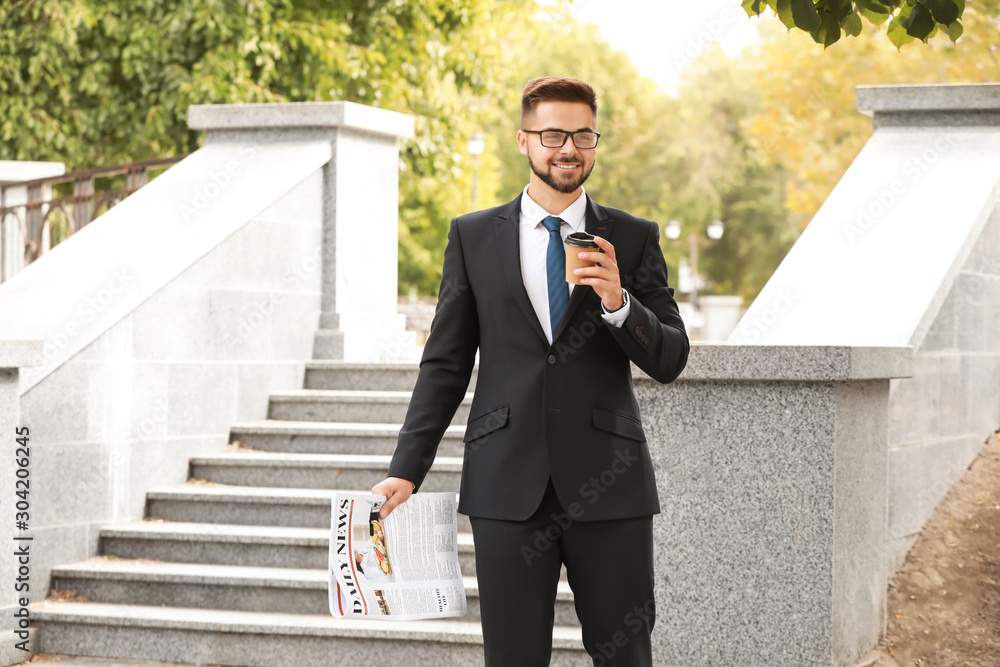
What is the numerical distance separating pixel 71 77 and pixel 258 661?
32.8 ft

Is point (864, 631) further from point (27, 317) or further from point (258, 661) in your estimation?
point (27, 317)

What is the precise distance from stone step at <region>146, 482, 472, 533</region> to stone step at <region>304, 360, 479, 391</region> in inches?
46.1

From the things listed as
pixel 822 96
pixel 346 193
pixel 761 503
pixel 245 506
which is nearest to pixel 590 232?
pixel 761 503

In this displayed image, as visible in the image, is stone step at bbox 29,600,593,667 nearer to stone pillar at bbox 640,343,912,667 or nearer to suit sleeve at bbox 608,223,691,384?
stone pillar at bbox 640,343,912,667

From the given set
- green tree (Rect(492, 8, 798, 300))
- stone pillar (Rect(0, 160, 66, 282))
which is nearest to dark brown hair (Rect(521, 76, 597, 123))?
stone pillar (Rect(0, 160, 66, 282))

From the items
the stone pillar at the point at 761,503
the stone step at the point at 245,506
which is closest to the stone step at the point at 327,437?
the stone step at the point at 245,506

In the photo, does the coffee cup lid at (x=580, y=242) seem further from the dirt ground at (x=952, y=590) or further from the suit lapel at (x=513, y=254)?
the dirt ground at (x=952, y=590)

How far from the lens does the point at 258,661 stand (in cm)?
578

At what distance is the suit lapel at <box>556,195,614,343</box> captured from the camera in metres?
3.12

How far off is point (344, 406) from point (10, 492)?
8.03ft

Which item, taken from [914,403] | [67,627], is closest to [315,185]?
[67,627]

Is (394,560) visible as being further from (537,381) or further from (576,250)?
(576,250)

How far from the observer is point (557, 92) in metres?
3.05

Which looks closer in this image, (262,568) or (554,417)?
(554,417)
